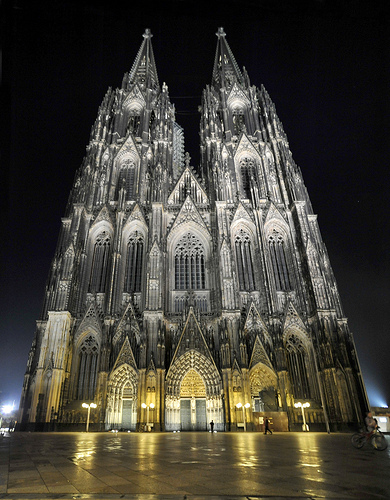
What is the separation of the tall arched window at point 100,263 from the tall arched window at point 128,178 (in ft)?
16.4

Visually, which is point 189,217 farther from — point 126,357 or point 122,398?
point 122,398

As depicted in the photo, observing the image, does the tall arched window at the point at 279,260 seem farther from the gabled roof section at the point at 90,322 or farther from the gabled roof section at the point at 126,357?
the gabled roof section at the point at 90,322

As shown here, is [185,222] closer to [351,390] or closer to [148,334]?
[148,334]

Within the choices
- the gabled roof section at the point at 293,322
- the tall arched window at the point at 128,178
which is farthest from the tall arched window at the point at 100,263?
the gabled roof section at the point at 293,322

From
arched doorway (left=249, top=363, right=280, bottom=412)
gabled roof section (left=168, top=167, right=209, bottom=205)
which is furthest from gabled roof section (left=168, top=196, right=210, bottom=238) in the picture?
arched doorway (left=249, top=363, right=280, bottom=412)

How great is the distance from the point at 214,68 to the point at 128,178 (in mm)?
27328

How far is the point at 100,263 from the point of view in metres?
28.8

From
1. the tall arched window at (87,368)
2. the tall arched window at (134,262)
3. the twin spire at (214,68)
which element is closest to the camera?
the tall arched window at (87,368)

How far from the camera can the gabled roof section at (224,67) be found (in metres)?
43.7

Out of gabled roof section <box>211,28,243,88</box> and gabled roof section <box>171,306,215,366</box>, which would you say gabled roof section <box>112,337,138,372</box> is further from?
gabled roof section <box>211,28,243,88</box>

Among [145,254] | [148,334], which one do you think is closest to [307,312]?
[148,334]

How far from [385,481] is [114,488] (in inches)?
139

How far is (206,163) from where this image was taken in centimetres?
3594

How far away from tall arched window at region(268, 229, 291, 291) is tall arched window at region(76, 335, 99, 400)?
52.8 feet
